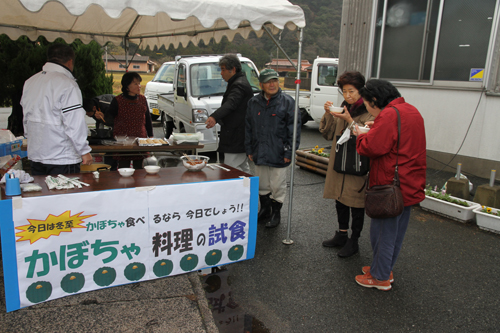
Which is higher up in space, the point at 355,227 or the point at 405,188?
the point at 405,188

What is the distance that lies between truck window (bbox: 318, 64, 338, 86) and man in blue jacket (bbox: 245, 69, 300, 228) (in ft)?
23.1

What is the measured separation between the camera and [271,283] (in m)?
3.19

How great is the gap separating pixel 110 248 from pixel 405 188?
2.34 m

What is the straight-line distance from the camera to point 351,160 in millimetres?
3299

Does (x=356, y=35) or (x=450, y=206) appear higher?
Result: (x=356, y=35)

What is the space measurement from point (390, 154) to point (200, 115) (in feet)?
15.0

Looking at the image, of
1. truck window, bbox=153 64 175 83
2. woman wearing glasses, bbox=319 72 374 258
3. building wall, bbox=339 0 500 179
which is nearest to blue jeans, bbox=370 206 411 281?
woman wearing glasses, bbox=319 72 374 258

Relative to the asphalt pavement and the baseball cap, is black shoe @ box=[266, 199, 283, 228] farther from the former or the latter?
the baseball cap

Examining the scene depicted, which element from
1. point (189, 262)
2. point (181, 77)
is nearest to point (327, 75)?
point (181, 77)

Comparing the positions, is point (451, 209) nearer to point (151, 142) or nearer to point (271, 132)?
point (271, 132)

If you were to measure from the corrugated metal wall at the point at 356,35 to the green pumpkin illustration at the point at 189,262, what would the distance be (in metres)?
6.06

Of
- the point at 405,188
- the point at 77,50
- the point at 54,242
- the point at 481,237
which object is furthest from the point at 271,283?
the point at 77,50

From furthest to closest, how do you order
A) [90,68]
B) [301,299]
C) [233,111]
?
[90,68] < [233,111] < [301,299]

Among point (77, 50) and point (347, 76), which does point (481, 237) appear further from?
point (77, 50)
